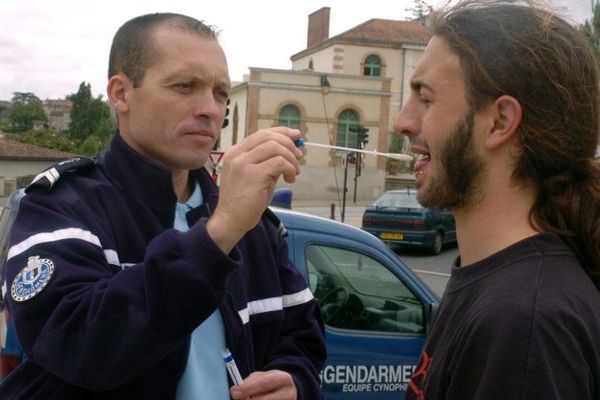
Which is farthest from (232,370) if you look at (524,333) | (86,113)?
(86,113)

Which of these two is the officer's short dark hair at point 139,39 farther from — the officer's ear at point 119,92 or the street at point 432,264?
the street at point 432,264

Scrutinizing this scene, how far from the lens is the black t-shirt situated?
132cm

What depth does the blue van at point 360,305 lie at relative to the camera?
4293 millimetres

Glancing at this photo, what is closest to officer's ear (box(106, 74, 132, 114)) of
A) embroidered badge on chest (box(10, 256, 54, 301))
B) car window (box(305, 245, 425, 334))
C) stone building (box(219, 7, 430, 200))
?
embroidered badge on chest (box(10, 256, 54, 301))

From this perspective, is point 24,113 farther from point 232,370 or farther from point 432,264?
point 232,370

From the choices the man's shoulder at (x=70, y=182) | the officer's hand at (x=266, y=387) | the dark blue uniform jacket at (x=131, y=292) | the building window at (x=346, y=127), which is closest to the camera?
the dark blue uniform jacket at (x=131, y=292)

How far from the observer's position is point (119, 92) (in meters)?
2.11

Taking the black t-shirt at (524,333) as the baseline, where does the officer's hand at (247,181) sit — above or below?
above

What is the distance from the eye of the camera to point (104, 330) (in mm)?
1495

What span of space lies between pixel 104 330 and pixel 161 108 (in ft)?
2.41

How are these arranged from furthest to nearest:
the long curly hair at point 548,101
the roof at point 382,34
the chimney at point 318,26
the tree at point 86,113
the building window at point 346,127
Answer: the chimney at point 318,26, the tree at point 86,113, the roof at point 382,34, the building window at point 346,127, the long curly hair at point 548,101

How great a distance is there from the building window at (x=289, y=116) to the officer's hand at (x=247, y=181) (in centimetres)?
4101

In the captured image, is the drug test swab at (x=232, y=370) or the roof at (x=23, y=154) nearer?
the drug test swab at (x=232, y=370)

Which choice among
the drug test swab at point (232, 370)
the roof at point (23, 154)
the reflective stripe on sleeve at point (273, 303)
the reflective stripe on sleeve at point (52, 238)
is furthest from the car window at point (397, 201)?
the reflective stripe on sleeve at point (52, 238)
